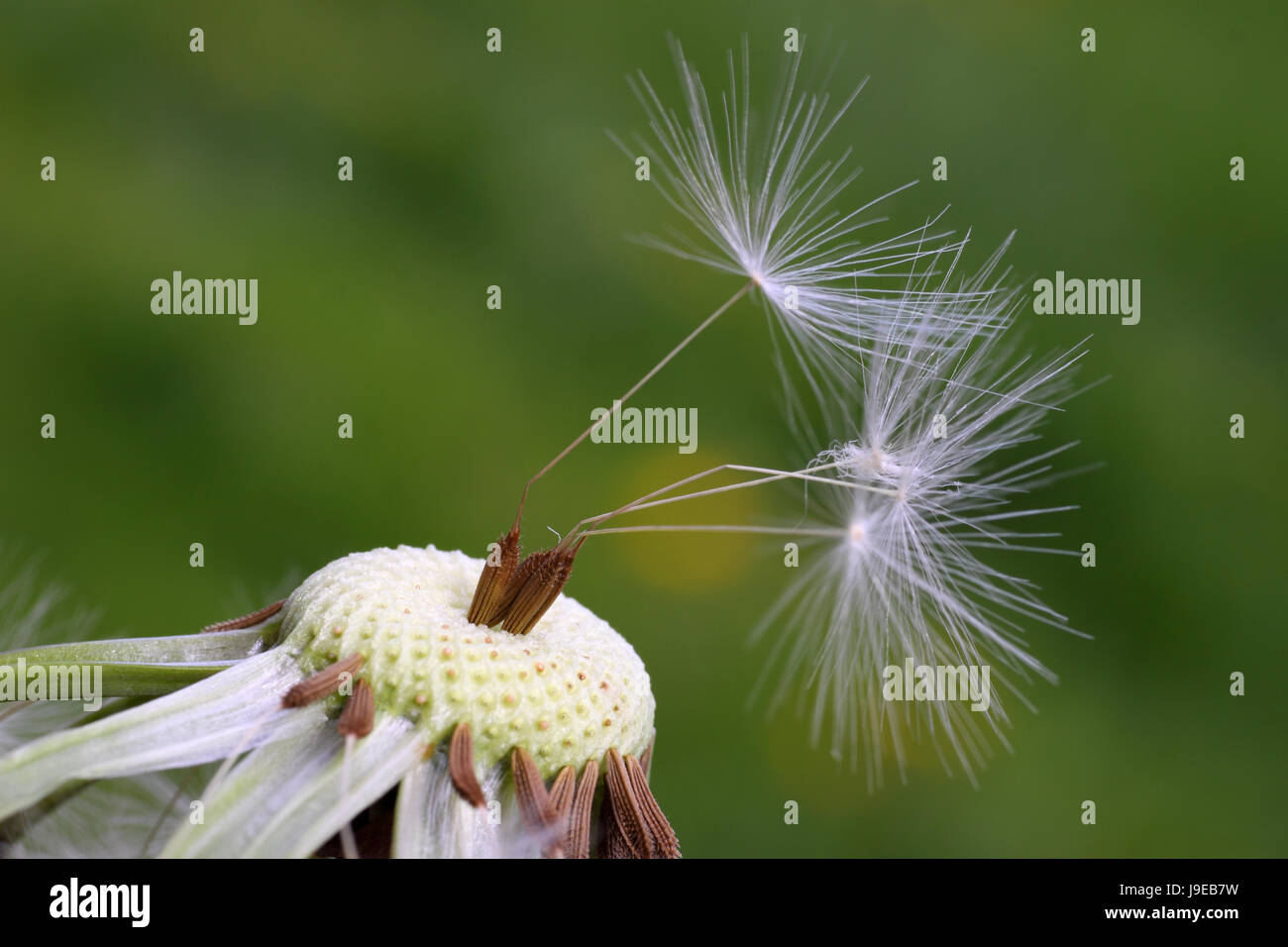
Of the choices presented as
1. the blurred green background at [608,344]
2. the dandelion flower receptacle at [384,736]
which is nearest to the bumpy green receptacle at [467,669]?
the dandelion flower receptacle at [384,736]

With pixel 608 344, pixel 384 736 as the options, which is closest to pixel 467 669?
pixel 384 736

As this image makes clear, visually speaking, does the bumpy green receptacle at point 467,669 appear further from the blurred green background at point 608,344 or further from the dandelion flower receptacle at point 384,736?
the blurred green background at point 608,344

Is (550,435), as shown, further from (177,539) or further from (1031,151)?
(1031,151)

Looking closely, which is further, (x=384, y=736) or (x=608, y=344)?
(x=608, y=344)

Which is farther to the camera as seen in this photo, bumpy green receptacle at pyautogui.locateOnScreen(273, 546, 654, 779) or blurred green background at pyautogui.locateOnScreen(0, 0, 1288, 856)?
blurred green background at pyautogui.locateOnScreen(0, 0, 1288, 856)

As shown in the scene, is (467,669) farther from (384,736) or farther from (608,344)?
(608,344)

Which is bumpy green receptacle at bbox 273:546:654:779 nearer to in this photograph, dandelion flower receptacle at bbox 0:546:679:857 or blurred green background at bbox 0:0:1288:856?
dandelion flower receptacle at bbox 0:546:679:857

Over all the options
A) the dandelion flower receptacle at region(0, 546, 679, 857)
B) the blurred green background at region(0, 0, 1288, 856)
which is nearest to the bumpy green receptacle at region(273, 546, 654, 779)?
the dandelion flower receptacle at region(0, 546, 679, 857)

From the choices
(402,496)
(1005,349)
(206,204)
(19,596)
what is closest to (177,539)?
(402,496)
